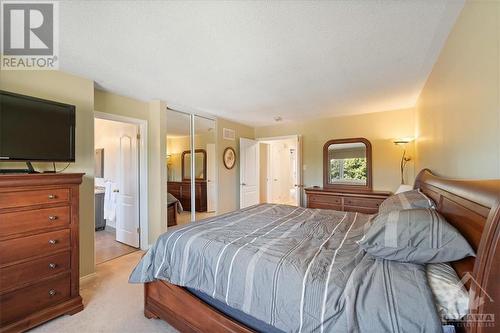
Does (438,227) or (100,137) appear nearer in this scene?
(438,227)

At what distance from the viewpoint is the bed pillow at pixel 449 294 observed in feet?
2.88

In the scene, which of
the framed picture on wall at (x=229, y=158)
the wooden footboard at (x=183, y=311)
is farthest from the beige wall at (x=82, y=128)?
the framed picture on wall at (x=229, y=158)

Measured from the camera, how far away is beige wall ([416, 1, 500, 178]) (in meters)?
1.12

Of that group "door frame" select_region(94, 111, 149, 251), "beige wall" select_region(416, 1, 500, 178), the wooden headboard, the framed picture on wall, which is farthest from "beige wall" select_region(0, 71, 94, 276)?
"beige wall" select_region(416, 1, 500, 178)

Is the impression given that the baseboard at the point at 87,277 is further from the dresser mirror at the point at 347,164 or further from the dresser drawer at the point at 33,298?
the dresser mirror at the point at 347,164

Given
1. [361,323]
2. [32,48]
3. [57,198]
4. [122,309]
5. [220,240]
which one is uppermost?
[32,48]

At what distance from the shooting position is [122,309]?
6.52 ft

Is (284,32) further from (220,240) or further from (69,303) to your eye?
(69,303)

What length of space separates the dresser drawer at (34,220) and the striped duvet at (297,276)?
2.80 ft

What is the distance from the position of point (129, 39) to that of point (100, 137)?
3494 millimetres

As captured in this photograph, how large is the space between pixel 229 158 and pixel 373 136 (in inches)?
117

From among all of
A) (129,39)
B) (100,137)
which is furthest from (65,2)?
(100,137)

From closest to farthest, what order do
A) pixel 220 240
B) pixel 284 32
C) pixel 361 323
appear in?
pixel 361 323
pixel 220 240
pixel 284 32

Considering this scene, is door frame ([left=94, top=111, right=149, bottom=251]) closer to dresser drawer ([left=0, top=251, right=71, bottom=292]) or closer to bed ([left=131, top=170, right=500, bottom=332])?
dresser drawer ([left=0, top=251, right=71, bottom=292])
